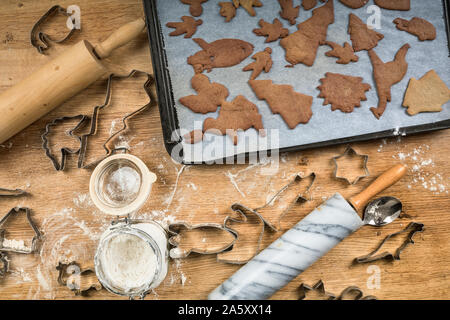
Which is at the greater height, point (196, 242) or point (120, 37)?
point (120, 37)

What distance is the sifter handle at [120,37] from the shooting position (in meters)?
0.91

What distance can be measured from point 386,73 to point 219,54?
1.38ft

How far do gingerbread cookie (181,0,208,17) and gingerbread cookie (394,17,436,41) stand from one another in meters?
0.51

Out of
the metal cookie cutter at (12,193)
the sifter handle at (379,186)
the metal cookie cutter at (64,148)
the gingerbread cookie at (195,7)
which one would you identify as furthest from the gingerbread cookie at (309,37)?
the metal cookie cutter at (12,193)

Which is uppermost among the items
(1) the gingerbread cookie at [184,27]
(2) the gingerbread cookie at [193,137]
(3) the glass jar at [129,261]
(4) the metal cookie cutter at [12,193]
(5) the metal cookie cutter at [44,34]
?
(5) the metal cookie cutter at [44,34]

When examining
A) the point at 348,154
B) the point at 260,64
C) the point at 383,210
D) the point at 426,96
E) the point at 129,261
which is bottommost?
the point at 129,261

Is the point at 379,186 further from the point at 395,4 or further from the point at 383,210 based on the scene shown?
the point at 395,4

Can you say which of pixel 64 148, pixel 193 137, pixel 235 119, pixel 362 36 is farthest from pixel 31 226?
pixel 362 36

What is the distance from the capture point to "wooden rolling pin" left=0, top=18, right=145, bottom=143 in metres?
0.91

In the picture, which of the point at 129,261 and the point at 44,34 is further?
the point at 44,34

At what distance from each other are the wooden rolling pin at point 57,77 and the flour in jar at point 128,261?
392 mm

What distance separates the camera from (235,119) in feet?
2.99

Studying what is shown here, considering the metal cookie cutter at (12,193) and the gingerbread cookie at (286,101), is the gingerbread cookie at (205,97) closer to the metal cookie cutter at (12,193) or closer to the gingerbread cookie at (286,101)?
the gingerbread cookie at (286,101)

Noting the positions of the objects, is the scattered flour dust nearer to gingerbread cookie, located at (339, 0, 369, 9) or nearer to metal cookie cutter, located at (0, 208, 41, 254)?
gingerbread cookie, located at (339, 0, 369, 9)
